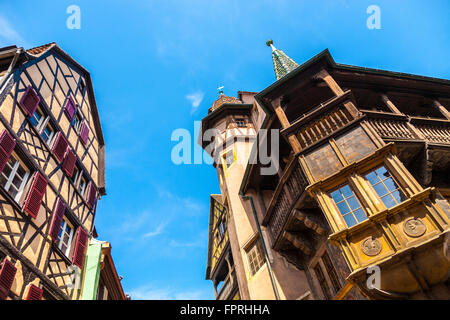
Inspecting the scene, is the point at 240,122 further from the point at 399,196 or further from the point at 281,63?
the point at 399,196

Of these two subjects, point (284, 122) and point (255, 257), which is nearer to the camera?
point (284, 122)

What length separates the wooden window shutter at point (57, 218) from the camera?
9.65 meters

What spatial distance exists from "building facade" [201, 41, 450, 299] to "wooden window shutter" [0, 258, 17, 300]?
758cm

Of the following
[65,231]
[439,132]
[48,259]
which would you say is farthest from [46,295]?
[439,132]

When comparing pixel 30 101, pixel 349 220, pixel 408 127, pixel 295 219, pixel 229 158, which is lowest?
pixel 349 220

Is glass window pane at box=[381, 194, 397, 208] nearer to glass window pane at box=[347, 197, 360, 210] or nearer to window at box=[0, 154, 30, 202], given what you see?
glass window pane at box=[347, 197, 360, 210]

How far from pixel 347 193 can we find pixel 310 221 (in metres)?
1.66

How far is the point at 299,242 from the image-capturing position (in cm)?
975

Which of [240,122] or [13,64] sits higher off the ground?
[240,122]

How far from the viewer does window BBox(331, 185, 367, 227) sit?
23.1 feet

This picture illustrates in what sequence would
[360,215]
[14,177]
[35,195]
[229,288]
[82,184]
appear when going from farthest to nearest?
1. [229,288]
2. [82,184]
3. [35,195]
4. [14,177]
5. [360,215]

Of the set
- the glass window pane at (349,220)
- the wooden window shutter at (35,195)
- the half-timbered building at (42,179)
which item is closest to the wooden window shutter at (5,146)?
the half-timbered building at (42,179)

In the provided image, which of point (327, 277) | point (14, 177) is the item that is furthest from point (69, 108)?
point (327, 277)
